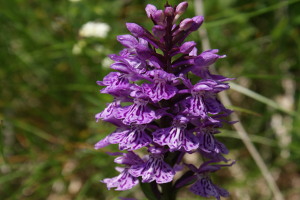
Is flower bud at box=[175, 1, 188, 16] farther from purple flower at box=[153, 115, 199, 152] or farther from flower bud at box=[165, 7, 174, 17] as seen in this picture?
purple flower at box=[153, 115, 199, 152]

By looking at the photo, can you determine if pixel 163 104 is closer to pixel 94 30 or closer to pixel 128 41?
pixel 128 41

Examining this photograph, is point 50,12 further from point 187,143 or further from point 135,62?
point 187,143

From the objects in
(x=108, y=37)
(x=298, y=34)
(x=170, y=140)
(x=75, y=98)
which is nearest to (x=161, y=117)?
(x=170, y=140)

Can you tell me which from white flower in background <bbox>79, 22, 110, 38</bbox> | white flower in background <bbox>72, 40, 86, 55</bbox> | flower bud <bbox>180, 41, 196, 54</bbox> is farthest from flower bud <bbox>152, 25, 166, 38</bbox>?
white flower in background <bbox>79, 22, 110, 38</bbox>

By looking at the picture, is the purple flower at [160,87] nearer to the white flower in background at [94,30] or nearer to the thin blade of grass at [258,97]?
the thin blade of grass at [258,97]

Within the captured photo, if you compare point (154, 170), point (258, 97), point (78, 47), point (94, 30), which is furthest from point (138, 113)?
point (94, 30)

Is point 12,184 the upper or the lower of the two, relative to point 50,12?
lower
